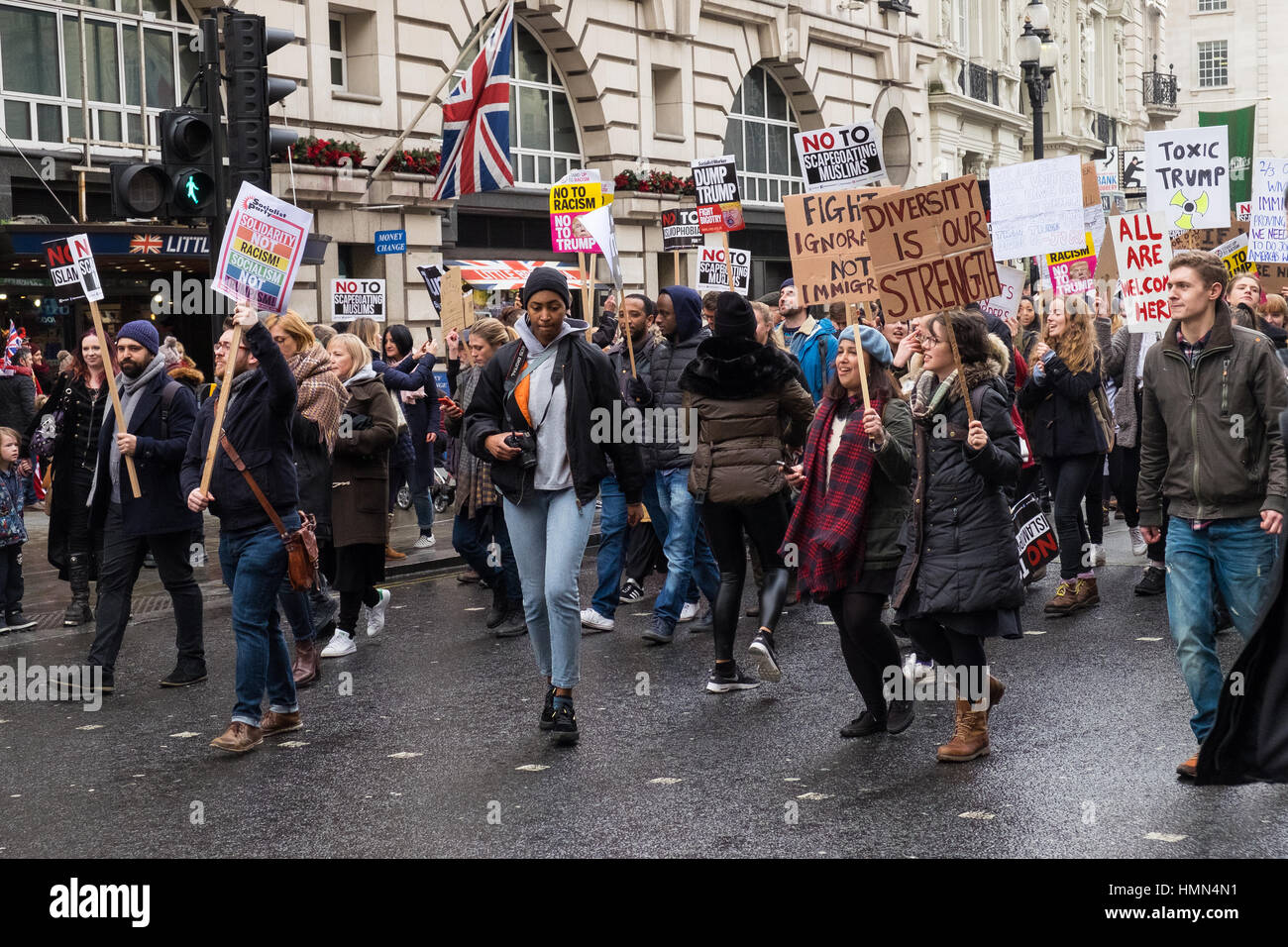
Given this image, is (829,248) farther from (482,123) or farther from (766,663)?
(482,123)

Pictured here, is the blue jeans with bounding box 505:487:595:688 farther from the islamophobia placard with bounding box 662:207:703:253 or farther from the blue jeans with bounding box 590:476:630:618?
Answer: the islamophobia placard with bounding box 662:207:703:253

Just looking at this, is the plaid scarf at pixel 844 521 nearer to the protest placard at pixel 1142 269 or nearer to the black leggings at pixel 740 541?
the black leggings at pixel 740 541

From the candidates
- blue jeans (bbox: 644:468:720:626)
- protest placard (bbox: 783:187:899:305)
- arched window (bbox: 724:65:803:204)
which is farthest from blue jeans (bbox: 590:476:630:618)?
arched window (bbox: 724:65:803:204)

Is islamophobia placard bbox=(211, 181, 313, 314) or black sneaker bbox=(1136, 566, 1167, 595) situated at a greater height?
islamophobia placard bbox=(211, 181, 313, 314)

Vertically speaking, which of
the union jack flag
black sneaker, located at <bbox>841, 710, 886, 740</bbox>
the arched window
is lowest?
black sneaker, located at <bbox>841, 710, 886, 740</bbox>

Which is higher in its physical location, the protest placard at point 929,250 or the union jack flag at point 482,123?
the union jack flag at point 482,123

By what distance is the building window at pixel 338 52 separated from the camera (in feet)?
74.8

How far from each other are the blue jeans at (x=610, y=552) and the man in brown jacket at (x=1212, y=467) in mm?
4125

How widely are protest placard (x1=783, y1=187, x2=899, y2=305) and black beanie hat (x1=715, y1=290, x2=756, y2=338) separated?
118cm

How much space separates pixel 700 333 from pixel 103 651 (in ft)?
13.1

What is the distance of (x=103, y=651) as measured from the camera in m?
8.45

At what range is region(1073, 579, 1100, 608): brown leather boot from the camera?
32.9 feet

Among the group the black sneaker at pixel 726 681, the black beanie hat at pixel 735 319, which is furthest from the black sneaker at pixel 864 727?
the black beanie hat at pixel 735 319
